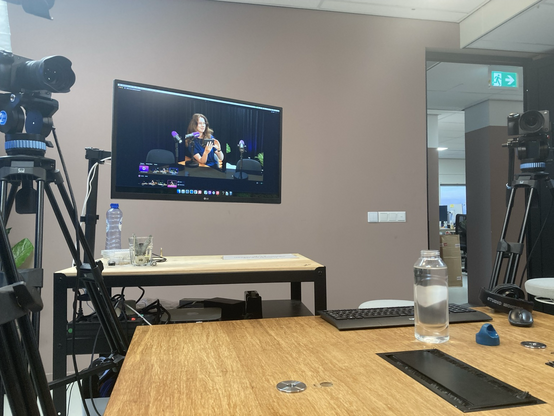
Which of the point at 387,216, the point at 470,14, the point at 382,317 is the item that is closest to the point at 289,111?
the point at 387,216

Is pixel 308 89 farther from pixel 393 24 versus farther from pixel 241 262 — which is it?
pixel 241 262

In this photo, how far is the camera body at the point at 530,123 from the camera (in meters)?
2.14

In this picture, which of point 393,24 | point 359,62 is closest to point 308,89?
point 359,62

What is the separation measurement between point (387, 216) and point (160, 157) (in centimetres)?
208

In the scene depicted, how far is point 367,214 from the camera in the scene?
3062 millimetres

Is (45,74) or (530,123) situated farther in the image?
(530,123)

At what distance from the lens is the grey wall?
266 centimetres

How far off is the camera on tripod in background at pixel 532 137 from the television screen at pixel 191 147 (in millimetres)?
1436

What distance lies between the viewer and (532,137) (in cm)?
217

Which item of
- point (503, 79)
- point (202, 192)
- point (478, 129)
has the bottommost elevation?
point (202, 192)

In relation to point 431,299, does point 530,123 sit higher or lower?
higher

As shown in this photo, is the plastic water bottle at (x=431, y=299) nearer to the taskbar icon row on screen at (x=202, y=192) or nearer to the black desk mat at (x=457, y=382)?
the black desk mat at (x=457, y=382)

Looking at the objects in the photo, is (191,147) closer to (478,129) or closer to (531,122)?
(531,122)

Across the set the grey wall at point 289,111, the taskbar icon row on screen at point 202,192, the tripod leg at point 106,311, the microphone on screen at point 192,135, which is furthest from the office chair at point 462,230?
the tripod leg at point 106,311
